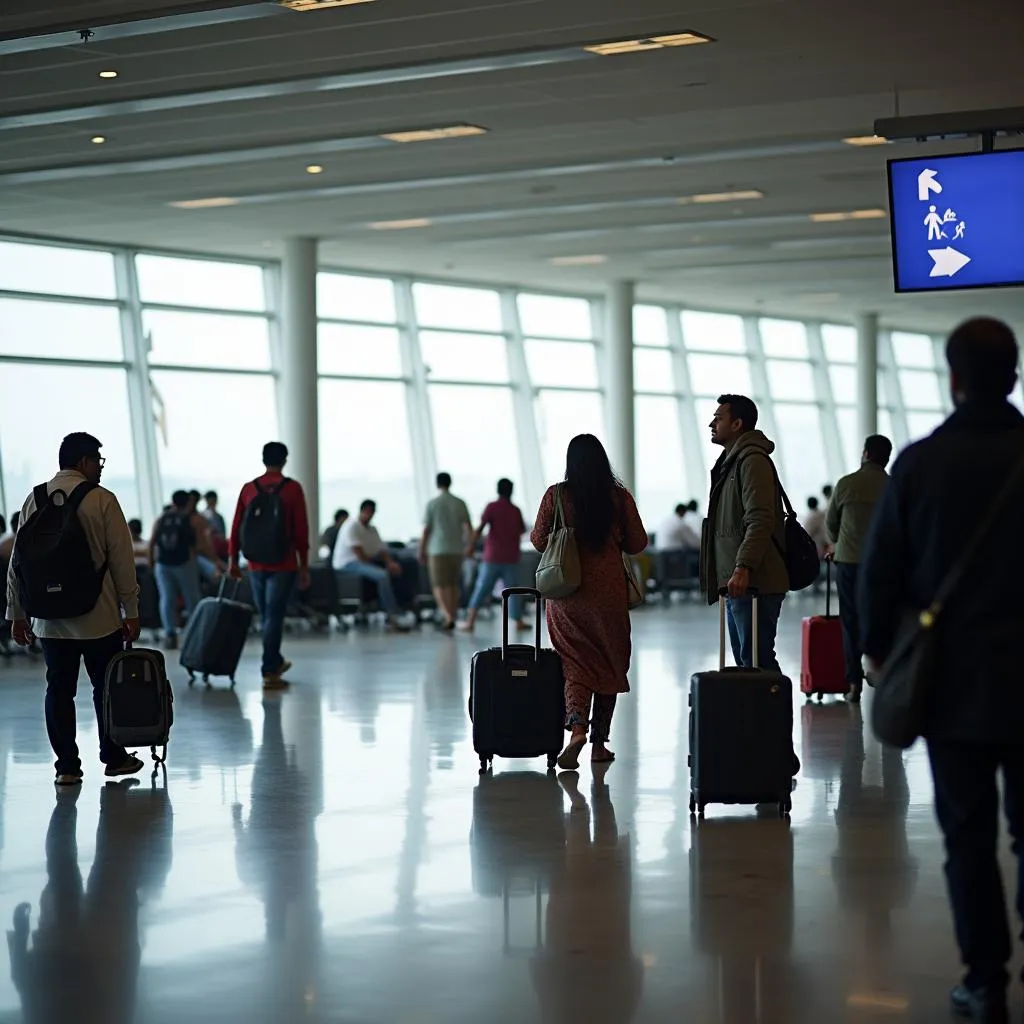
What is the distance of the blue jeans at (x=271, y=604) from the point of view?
12219 millimetres

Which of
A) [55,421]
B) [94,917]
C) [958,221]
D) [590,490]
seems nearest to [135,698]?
[590,490]

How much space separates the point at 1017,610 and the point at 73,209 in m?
15.7

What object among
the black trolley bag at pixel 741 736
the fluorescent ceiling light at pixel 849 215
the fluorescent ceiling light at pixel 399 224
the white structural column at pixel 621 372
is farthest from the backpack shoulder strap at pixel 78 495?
the white structural column at pixel 621 372

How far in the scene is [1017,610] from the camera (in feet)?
→ 12.5

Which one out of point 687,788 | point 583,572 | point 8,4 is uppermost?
point 8,4

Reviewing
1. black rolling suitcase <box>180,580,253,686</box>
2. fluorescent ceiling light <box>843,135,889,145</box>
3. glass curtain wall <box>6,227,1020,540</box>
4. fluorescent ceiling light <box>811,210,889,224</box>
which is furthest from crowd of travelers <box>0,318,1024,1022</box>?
fluorescent ceiling light <box>811,210,889,224</box>

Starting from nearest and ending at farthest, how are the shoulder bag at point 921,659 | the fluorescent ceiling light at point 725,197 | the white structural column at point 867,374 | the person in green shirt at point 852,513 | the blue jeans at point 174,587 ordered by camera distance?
the shoulder bag at point 921,659 → the person in green shirt at point 852,513 → the blue jeans at point 174,587 → the fluorescent ceiling light at point 725,197 → the white structural column at point 867,374

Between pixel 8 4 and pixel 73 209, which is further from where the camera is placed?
pixel 73 209

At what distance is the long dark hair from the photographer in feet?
25.7

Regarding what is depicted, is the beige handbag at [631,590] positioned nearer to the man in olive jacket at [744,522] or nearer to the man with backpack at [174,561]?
the man in olive jacket at [744,522]

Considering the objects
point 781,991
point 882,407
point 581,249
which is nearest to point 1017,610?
point 781,991

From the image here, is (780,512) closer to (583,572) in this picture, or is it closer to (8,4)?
(583,572)

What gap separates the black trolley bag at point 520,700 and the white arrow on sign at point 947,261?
3228 mm

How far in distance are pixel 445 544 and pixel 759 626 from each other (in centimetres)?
1020
